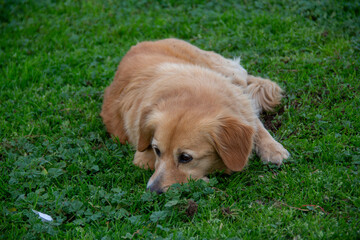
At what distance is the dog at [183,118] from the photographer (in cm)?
371

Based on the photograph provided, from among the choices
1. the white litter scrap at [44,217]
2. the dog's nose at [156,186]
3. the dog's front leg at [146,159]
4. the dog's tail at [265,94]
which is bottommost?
the dog's front leg at [146,159]

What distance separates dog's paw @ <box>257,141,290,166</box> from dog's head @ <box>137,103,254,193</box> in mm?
415

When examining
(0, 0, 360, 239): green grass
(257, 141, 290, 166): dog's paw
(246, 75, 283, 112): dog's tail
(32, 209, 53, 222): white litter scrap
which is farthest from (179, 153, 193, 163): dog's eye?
(246, 75, 283, 112): dog's tail

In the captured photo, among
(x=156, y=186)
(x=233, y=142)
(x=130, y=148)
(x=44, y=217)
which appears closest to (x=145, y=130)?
(x=156, y=186)

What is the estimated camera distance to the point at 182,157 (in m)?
3.74

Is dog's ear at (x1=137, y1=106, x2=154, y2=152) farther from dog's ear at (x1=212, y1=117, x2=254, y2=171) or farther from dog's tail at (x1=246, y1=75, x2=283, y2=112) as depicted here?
dog's tail at (x1=246, y1=75, x2=283, y2=112)

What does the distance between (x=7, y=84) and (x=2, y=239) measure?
135 inches

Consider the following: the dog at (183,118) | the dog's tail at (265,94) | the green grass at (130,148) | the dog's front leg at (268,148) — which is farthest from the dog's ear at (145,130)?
the dog's tail at (265,94)

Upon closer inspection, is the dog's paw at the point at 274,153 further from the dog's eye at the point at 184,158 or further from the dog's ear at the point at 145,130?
the dog's ear at the point at 145,130

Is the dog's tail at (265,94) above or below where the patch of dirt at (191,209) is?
above

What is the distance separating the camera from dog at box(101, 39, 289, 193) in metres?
3.71

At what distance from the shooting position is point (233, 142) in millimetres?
3746

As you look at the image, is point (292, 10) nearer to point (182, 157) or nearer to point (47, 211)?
point (182, 157)

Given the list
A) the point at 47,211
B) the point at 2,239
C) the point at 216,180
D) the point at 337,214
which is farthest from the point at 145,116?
the point at 337,214
